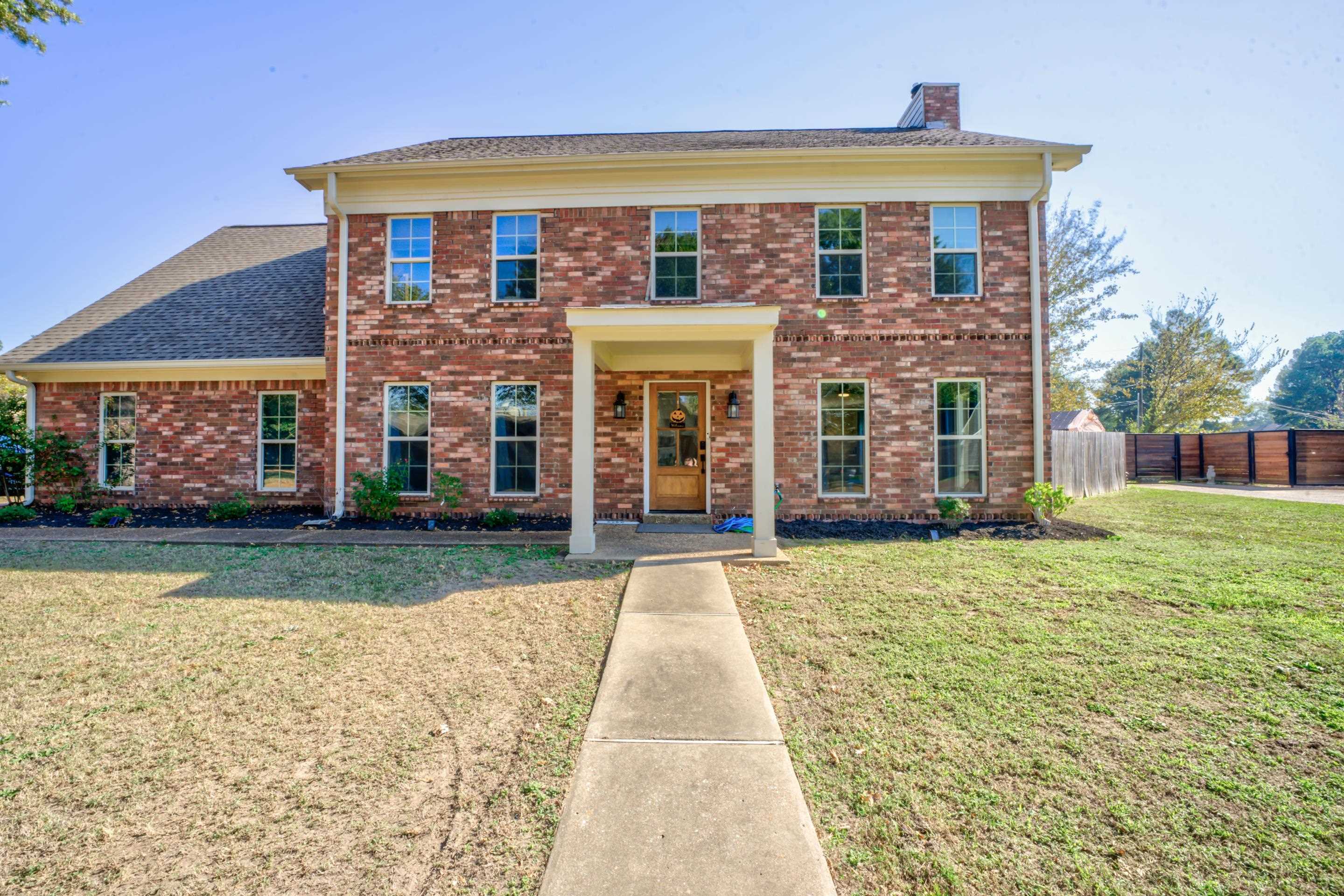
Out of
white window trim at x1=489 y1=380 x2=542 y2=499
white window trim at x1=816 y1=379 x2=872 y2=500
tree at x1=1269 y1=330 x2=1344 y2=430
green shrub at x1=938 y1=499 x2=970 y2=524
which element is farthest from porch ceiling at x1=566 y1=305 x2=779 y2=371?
tree at x1=1269 y1=330 x2=1344 y2=430

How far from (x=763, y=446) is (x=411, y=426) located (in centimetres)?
614

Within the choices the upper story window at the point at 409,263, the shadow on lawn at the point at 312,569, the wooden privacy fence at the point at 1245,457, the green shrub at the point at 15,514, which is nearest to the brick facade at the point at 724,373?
the upper story window at the point at 409,263

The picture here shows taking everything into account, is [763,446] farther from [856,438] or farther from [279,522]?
[279,522]

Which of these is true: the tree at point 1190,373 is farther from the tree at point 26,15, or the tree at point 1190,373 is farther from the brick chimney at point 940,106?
the tree at point 26,15

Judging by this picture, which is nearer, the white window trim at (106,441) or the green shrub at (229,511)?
the green shrub at (229,511)

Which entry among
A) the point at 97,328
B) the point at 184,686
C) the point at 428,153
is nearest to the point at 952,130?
the point at 428,153

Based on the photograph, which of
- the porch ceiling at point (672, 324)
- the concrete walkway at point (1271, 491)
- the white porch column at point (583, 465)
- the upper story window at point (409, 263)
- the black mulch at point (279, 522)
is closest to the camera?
the porch ceiling at point (672, 324)

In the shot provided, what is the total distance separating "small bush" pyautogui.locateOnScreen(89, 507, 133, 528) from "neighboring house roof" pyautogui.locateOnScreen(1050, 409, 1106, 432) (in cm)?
2594

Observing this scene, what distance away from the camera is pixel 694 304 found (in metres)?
8.92

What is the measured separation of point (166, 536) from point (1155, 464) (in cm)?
2760

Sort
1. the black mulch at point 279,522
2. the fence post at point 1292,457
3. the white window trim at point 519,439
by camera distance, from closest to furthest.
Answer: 1. the black mulch at point 279,522
2. the white window trim at point 519,439
3. the fence post at point 1292,457

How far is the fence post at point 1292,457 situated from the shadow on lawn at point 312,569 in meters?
22.3

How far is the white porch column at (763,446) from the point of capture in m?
6.91

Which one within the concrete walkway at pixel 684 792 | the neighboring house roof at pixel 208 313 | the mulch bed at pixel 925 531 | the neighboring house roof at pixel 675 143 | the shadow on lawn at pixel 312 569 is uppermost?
the neighboring house roof at pixel 675 143
